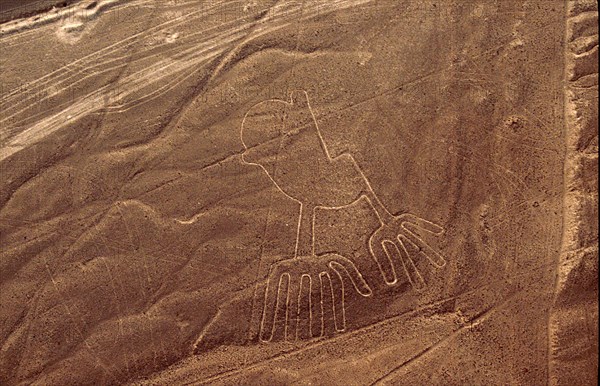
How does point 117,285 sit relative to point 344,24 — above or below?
below

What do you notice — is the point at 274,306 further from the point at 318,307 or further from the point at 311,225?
the point at 311,225

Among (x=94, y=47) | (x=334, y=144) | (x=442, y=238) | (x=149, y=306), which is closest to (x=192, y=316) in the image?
(x=149, y=306)

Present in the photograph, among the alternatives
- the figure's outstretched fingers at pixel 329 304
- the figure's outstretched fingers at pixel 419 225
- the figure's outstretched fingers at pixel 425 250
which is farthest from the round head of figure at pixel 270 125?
the figure's outstretched fingers at pixel 425 250

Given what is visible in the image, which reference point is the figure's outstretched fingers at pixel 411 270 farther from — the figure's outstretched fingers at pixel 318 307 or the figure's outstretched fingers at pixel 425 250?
the figure's outstretched fingers at pixel 318 307

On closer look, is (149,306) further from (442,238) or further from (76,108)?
(442,238)

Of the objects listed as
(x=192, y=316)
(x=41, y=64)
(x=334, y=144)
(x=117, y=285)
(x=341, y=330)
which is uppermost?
(x=41, y=64)

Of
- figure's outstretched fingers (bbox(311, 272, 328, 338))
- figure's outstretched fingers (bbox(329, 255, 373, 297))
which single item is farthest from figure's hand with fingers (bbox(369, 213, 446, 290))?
figure's outstretched fingers (bbox(311, 272, 328, 338))
